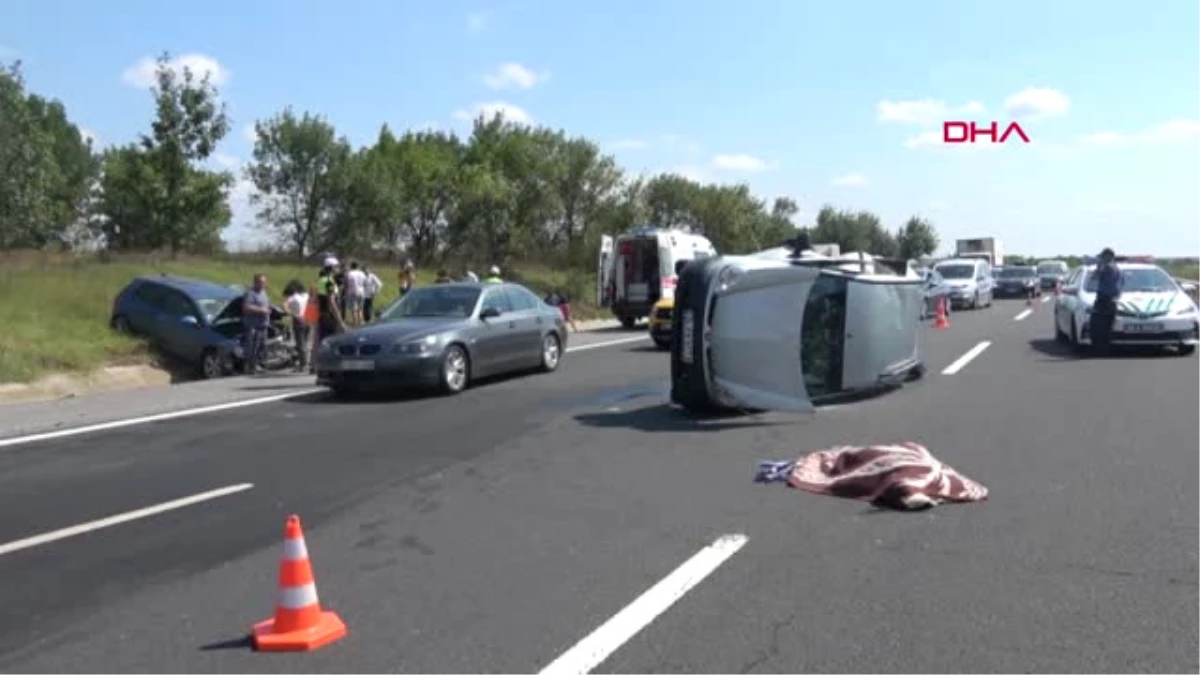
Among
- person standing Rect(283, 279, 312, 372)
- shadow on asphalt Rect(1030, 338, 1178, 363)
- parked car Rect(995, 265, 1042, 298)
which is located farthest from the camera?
parked car Rect(995, 265, 1042, 298)

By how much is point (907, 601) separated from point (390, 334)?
10.1 meters

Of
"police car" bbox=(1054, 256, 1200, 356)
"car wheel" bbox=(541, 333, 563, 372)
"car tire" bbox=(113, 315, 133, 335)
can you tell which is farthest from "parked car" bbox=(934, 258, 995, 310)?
"car tire" bbox=(113, 315, 133, 335)

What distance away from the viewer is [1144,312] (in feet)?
60.1

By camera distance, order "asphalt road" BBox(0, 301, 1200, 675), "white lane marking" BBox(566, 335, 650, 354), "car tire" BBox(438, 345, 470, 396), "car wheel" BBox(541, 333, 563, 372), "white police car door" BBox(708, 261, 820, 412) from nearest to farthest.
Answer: "asphalt road" BBox(0, 301, 1200, 675) → "white police car door" BBox(708, 261, 820, 412) → "car tire" BBox(438, 345, 470, 396) → "car wheel" BBox(541, 333, 563, 372) → "white lane marking" BBox(566, 335, 650, 354)

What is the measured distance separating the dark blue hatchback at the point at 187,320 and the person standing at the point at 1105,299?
13.6m

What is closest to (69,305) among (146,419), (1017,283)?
(146,419)

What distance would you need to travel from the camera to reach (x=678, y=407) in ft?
42.0

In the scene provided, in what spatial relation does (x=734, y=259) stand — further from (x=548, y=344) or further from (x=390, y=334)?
(x=548, y=344)

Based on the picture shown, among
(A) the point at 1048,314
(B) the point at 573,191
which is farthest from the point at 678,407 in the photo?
(B) the point at 573,191

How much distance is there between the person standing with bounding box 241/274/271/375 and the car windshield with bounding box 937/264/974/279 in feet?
87.5

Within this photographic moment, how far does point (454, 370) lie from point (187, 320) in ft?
19.2

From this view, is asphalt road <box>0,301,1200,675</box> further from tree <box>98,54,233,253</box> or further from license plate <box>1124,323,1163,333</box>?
tree <box>98,54,233,253</box>

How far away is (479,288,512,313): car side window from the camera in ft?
52.7

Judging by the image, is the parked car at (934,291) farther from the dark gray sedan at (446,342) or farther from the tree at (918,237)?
the tree at (918,237)
